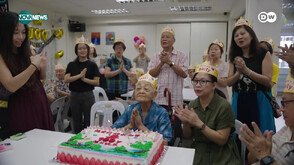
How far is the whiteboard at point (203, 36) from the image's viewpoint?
8.27 metres

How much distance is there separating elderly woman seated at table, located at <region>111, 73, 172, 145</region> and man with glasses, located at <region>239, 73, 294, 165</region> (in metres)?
0.71

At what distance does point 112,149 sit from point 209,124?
2.79 feet

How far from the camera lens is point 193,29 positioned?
8445 mm

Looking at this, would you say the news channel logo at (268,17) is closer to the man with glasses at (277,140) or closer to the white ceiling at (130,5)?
the white ceiling at (130,5)

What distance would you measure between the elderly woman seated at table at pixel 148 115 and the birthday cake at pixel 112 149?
0.31 m

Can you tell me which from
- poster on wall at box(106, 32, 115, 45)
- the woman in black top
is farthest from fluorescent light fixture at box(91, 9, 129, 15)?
the woman in black top

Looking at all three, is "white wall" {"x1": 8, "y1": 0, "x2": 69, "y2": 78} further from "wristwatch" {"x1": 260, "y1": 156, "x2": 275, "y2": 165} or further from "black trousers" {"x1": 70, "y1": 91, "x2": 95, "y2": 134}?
"wristwatch" {"x1": 260, "y1": 156, "x2": 275, "y2": 165}

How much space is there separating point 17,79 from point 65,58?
794 centimetres

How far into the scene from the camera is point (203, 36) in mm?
8406

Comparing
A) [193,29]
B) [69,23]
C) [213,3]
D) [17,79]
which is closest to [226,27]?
[193,29]

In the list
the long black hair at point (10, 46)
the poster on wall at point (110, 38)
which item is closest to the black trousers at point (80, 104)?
the long black hair at point (10, 46)

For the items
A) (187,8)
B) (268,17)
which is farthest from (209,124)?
(187,8)

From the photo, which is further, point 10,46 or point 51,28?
point 51,28

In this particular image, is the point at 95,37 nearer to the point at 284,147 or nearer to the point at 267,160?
the point at 284,147
